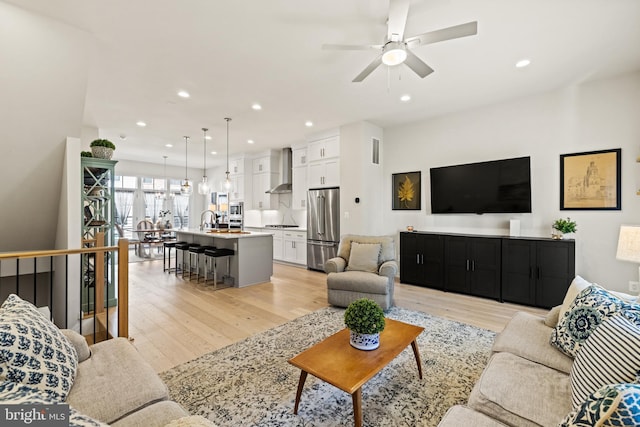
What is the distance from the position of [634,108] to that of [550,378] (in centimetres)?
394

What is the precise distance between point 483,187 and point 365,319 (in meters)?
3.63

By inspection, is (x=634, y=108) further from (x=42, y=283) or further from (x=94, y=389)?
(x=42, y=283)

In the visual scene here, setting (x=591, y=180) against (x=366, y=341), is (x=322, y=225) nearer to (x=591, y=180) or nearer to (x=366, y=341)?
(x=366, y=341)

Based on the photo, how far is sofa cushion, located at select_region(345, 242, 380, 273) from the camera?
13.0ft

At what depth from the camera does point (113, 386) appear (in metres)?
1.42

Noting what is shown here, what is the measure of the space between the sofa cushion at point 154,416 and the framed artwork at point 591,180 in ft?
16.2

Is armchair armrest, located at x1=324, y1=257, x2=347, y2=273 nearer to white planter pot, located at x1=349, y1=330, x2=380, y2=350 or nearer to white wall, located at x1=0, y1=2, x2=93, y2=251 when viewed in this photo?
white planter pot, located at x1=349, y1=330, x2=380, y2=350

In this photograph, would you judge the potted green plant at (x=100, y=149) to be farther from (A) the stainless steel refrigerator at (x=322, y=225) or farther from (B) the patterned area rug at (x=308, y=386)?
(A) the stainless steel refrigerator at (x=322, y=225)

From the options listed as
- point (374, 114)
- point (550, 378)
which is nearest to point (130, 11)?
point (374, 114)

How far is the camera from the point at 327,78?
3.55m

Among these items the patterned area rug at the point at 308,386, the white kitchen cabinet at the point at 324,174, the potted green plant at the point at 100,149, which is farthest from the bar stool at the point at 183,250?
the patterned area rug at the point at 308,386

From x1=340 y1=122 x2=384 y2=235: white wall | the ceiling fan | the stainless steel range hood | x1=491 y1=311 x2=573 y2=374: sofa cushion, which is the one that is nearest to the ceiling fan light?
the ceiling fan

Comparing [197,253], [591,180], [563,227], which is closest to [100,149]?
[197,253]

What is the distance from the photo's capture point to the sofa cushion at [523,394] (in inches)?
49.2
